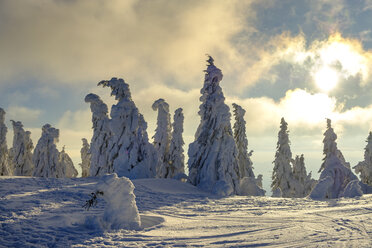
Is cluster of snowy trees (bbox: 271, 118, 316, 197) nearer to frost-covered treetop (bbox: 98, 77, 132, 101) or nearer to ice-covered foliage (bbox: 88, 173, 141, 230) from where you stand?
frost-covered treetop (bbox: 98, 77, 132, 101)

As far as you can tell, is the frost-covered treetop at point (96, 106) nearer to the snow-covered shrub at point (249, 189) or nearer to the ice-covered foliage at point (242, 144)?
the ice-covered foliage at point (242, 144)

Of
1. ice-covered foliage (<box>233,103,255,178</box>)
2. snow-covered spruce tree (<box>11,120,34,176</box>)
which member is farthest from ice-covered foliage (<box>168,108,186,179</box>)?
snow-covered spruce tree (<box>11,120,34,176</box>)

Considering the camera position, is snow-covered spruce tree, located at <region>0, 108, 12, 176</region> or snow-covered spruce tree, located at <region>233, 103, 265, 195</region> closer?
snow-covered spruce tree, located at <region>233, 103, 265, 195</region>

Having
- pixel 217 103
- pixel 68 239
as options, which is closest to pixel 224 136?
pixel 217 103

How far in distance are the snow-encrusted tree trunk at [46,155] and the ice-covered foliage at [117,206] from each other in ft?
91.4

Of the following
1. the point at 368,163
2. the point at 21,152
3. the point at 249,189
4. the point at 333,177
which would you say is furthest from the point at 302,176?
the point at 21,152

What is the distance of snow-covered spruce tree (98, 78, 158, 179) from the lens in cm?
2225

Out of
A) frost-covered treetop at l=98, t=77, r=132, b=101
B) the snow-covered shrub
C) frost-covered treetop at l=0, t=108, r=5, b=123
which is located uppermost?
frost-covered treetop at l=98, t=77, r=132, b=101

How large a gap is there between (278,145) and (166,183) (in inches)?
910

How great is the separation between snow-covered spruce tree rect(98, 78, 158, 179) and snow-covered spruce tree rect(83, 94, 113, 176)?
11.4 feet

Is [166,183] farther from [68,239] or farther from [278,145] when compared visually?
[278,145]

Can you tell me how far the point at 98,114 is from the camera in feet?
95.0

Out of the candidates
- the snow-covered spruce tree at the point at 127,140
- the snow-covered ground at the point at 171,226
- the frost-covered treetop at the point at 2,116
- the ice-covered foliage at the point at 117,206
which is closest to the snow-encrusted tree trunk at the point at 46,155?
the frost-covered treetop at the point at 2,116

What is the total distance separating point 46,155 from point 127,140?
1613 centimetres
